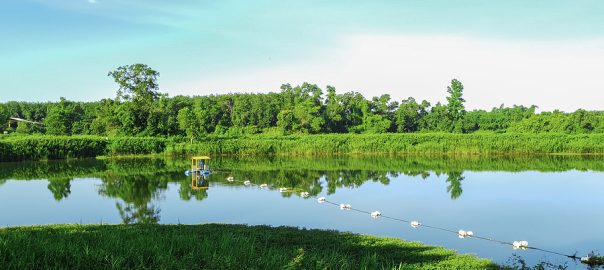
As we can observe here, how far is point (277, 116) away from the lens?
4903 cm

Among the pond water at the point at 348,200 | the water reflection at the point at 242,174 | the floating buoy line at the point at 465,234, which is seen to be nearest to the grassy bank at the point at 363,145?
the water reflection at the point at 242,174

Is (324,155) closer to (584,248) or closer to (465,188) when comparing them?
(465,188)

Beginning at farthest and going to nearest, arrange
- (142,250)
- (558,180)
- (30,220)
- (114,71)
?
1. (114,71)
2. (558,180)
3. (30,220)
4. (142,250)

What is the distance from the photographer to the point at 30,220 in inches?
504

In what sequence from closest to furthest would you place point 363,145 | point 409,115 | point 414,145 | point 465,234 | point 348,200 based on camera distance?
point 465,234 < point 348,200 < point 363,145 < point 414,145 < point 409,115

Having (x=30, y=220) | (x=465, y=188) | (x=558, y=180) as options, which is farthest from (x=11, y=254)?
(x=558, y=180)

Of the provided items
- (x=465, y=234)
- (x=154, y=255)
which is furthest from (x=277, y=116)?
(x=154, y=255)

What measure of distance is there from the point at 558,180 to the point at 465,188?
564 centimetres

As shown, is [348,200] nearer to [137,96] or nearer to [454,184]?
[454,184]

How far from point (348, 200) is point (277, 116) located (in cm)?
3325

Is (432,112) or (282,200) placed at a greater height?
(432,112)

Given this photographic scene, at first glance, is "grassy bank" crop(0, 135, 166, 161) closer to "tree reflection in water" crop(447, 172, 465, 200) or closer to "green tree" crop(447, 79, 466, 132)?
"tree reflection in water" crop(447, 172, 465, 200)

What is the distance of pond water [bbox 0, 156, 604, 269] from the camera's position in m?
11.6

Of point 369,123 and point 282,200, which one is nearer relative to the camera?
point 282,200
